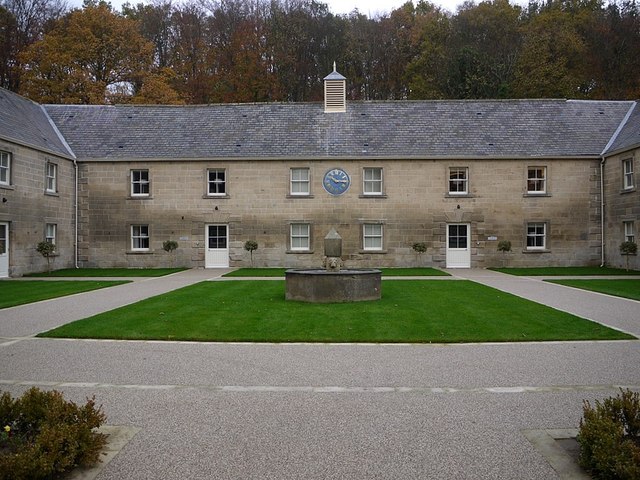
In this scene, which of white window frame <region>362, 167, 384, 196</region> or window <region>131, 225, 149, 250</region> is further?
window <region>131, 225, 149, 250</region>

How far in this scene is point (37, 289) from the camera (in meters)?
17.9

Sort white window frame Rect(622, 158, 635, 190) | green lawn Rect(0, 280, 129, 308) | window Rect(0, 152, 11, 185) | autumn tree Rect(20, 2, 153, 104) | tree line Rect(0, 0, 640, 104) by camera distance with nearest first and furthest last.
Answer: green lawn Rect(0, 280, 129, 308)
window Rect(0, 152, 11, 185)
white window frame Rect(622, 158, 635, 190)
autumn tree Rect(20, 2, 153, 104)
tree line Rect(0, 0, 640, 104)

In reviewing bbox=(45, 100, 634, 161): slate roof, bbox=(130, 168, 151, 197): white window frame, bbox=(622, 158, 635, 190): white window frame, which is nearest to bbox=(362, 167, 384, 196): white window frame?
bbox=(45, 100, 634, 161): slate roof

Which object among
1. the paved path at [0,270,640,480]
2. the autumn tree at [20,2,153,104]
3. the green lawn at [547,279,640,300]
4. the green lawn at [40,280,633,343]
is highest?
the autumn tree at [20,2,153,104]

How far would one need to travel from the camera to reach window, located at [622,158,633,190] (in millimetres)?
25203

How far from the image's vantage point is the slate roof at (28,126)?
77.6 feet

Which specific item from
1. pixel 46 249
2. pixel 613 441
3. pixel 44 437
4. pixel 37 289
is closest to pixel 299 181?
pixel 46 249

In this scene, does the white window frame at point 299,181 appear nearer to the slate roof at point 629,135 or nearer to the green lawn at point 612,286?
the green lawn at point 612,286

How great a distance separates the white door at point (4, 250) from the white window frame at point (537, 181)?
2426cm

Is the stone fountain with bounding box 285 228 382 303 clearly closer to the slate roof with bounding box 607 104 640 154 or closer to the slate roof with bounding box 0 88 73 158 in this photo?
the slate roof with bounding box 0 88 73 158

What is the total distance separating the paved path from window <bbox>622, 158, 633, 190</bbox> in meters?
17.6

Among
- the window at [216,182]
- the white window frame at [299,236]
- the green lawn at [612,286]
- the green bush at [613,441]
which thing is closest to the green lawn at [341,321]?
the green lawn at [612,286]

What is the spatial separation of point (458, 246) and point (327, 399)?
2285cm

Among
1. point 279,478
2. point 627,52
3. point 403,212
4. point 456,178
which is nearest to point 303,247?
point 403,212
